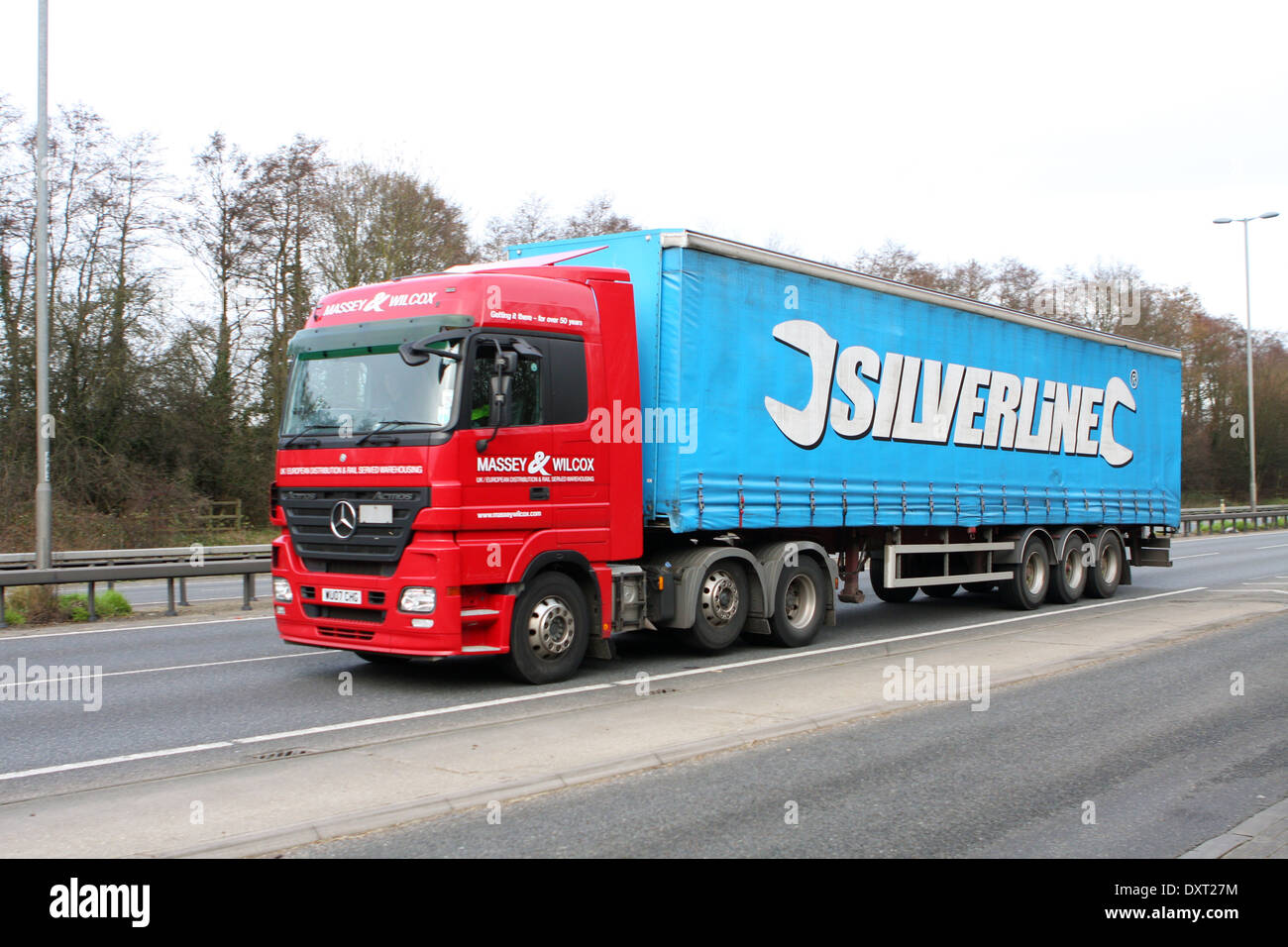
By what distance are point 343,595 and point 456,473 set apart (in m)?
1.46

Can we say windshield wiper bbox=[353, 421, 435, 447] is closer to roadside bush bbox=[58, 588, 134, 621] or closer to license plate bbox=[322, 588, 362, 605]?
license plate bbox=[322, 588, 362, 605]

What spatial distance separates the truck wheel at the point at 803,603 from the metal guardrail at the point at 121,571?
5.21 metres

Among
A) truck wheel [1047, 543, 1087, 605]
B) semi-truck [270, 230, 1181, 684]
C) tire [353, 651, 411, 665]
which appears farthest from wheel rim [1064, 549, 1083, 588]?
tire [353, 651, 411, 665]

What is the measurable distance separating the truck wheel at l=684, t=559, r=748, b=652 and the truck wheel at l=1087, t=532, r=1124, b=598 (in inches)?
336

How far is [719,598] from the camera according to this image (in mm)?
10930

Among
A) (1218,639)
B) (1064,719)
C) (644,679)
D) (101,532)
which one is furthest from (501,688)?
(101,532)

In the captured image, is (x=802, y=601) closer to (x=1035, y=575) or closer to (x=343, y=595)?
(x=343, y=595)

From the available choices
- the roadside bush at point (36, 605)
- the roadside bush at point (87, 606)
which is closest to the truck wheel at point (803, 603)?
the roadside bush at point (87, 606)

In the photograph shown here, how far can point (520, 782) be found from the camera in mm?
6227

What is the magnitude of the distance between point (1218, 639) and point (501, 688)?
823cm

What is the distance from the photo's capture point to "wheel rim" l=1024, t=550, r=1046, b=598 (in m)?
16.1
